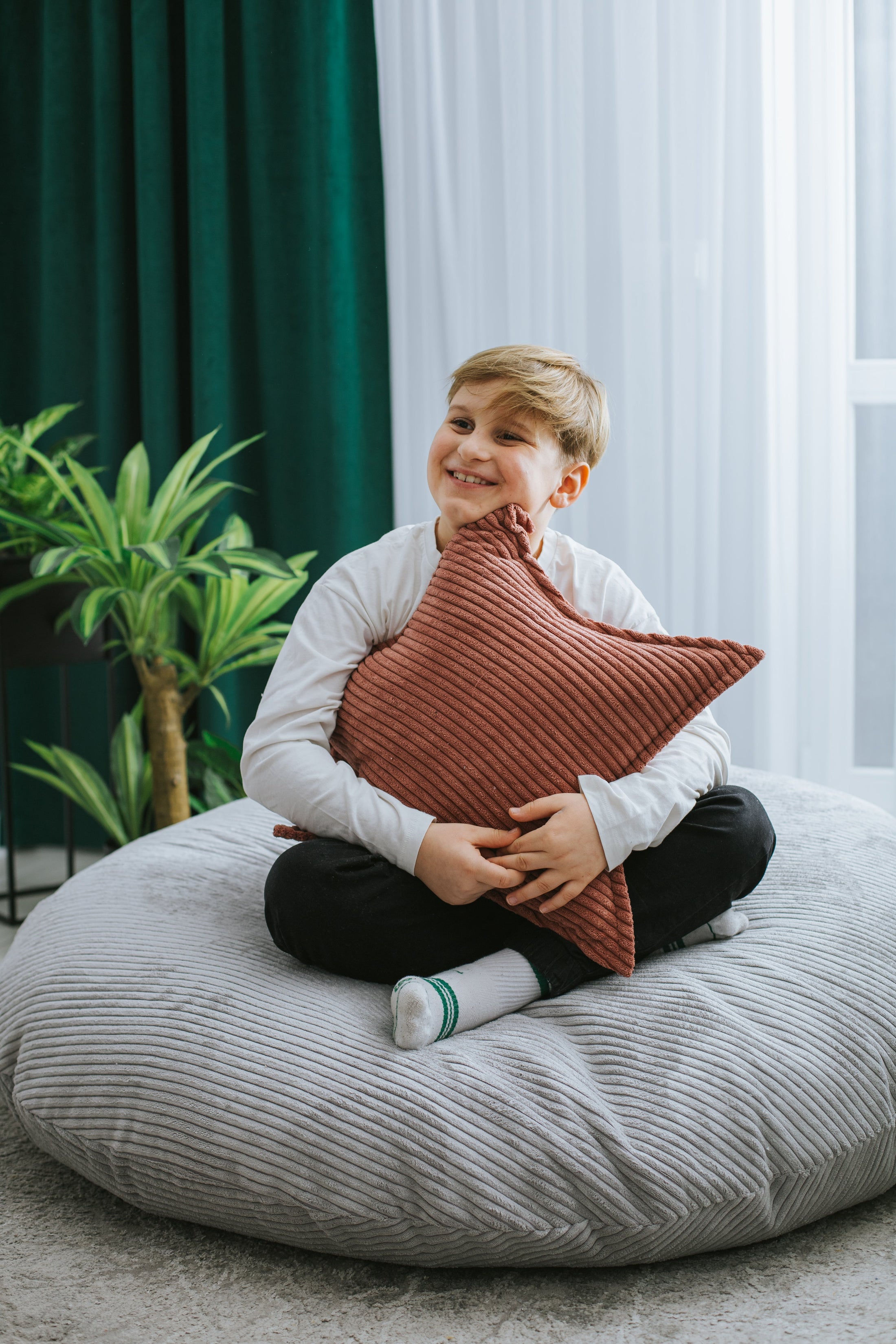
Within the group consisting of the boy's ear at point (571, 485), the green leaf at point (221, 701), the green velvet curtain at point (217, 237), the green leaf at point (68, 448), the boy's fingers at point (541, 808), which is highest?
the green velvet curtain at point (217, 237)

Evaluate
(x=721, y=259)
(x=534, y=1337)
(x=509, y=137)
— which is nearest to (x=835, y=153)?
(x=721, y=259)

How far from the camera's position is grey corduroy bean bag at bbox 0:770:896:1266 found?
0.87 m

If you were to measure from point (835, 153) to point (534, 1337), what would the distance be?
198cm

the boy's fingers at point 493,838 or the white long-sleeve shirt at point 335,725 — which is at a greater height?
the white long-sleeve shirt at point 335,725

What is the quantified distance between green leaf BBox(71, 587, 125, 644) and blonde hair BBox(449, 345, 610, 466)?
28.9 inches

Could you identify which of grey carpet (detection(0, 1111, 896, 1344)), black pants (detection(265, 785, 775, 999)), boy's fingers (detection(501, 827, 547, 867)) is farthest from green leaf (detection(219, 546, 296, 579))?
grey carpet (detection(0, 1111, 896, 1344))

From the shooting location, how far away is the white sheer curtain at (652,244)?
6.64ft

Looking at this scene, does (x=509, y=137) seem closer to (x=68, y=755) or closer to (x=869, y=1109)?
(x=68, y=755)

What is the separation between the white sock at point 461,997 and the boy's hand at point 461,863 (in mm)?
72

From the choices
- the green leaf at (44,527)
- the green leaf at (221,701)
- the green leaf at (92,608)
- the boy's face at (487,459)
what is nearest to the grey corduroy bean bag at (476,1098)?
the boy's face at (487,459)

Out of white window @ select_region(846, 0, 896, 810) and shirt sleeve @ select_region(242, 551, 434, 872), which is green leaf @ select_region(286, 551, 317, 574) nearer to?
shirt sleeve @ select_region(242, 551, 434, 872)

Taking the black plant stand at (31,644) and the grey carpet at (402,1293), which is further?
the black plant stand at (31,644)

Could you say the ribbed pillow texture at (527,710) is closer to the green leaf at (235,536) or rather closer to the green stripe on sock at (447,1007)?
the green stripe on sock at (447,1007)

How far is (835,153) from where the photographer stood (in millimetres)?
1978
